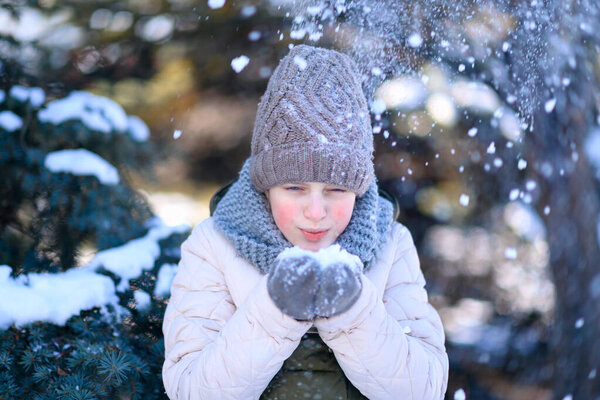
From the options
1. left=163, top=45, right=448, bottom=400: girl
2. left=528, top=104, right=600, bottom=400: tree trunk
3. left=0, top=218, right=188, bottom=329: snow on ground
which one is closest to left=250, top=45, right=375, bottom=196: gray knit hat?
left=163, top=45, right=448, bottom=400: girl

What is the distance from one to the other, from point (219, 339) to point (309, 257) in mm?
296

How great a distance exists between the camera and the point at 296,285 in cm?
106

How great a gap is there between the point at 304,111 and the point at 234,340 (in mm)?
568

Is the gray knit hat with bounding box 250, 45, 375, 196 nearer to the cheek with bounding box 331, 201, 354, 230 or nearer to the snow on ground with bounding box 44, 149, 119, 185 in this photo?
the cheek with bounding box 331, 201, 354, 230

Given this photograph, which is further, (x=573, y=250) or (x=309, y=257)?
(x=573, y=250)

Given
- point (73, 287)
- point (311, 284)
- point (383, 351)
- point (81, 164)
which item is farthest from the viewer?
point (81, 164)

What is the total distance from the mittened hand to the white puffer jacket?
0.17 ft

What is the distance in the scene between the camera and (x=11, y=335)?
162cm

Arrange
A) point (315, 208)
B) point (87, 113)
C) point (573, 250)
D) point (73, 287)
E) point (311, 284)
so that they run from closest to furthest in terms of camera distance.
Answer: point (311, 284)
point (315, 208)
point (73, 287)
point (87, 113)
point (573, 250)

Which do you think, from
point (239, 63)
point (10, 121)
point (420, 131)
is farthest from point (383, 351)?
point (239, 63)

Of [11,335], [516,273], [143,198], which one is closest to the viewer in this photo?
[11,335]

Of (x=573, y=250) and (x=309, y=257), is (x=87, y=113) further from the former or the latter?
(x=573, y=250)

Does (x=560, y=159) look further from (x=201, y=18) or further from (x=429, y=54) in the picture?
(x=201, y=18)

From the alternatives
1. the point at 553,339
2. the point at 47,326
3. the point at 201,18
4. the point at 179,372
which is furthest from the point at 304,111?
the point at 553,339
